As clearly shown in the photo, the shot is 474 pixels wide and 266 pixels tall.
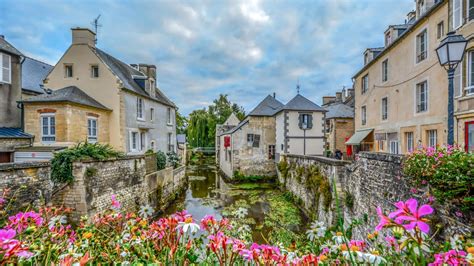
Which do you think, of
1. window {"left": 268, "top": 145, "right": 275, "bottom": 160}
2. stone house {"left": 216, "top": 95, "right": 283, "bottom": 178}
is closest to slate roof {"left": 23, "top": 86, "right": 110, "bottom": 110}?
stone house {"left": 216, "top": 95, "right": 283, "bottom": 178}

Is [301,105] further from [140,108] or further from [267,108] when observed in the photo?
[140,108]

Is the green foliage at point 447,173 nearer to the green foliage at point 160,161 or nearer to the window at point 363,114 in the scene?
the green foliage at point 160,161

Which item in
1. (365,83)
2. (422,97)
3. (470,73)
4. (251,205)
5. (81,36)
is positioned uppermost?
(81,36)

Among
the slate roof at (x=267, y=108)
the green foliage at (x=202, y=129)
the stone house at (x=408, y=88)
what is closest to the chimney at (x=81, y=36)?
the slate roof at (x=267, y=108)

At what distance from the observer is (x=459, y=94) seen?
902 cm

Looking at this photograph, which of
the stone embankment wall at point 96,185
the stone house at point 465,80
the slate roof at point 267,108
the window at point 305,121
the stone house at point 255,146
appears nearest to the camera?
the stone embankment wall at point 96,185

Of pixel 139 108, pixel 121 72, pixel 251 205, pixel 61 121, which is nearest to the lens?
pixel 61 121

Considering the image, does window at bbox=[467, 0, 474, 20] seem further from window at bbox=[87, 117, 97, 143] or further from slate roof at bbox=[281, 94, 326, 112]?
window at bbox=[87, 117, 97, 143]

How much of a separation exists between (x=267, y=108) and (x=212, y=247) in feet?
71.3

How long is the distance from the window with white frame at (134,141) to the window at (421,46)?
56.8 feet

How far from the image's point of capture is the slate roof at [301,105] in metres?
19.0

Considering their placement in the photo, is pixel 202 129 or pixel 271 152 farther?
pixel 202 129

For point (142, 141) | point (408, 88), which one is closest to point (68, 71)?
point (142, 141)

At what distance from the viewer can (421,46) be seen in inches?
444
